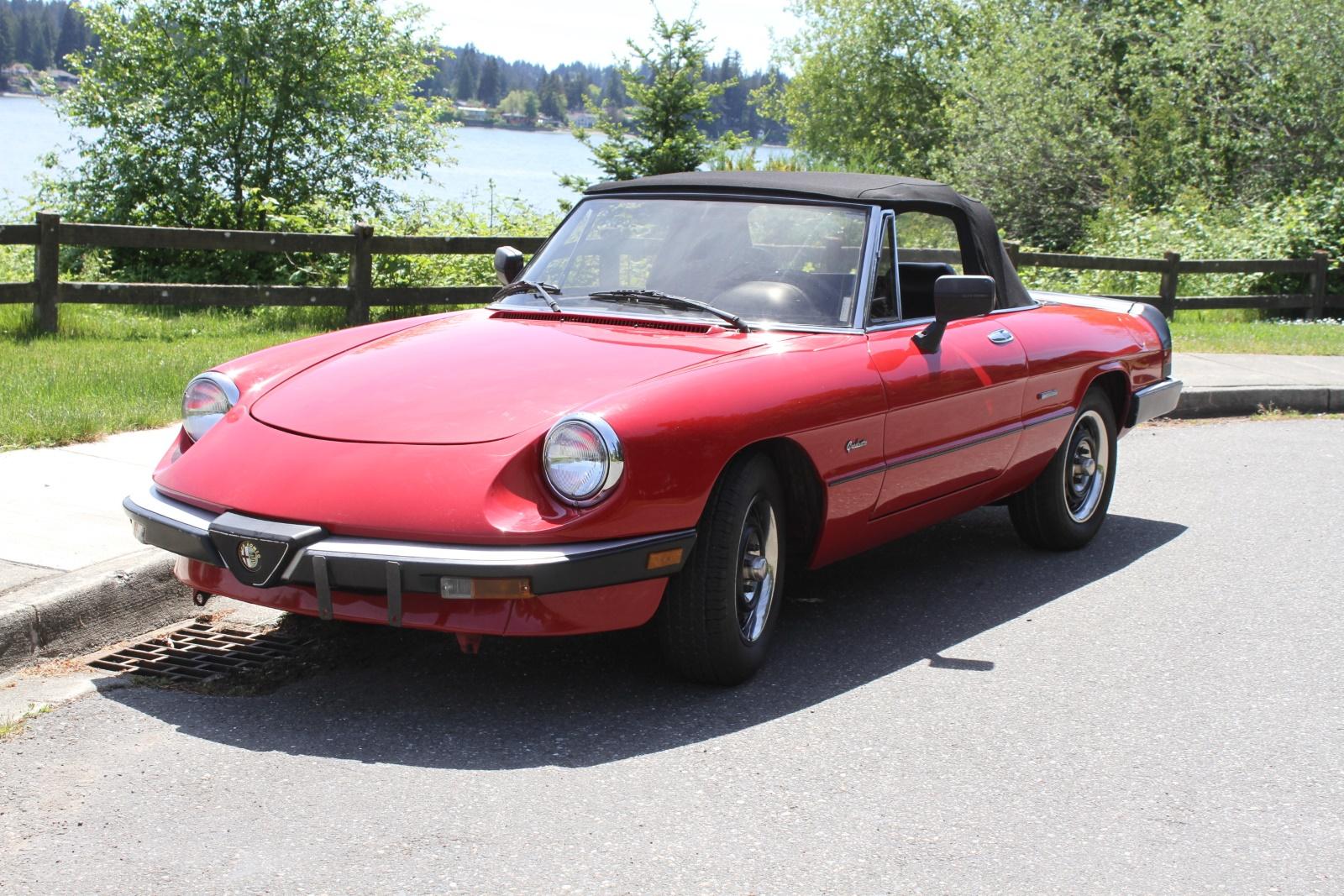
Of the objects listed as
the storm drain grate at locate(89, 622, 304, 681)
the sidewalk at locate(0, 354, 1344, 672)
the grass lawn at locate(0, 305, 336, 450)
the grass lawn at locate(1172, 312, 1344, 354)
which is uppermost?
the grass lawn at locate(1172, 312, 1344, 354)

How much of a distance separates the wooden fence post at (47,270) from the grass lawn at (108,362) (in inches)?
5.0

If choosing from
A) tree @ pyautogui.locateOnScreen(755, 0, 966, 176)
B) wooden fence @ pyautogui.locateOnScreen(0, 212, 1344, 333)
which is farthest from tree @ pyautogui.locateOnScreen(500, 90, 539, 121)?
wooden fence @ pyautogui.locateOnScreen(0, 212, 1344, 333)

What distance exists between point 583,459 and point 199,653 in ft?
5.13

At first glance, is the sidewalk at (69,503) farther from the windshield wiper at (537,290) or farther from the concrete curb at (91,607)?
the windshield wiper at (537,290)

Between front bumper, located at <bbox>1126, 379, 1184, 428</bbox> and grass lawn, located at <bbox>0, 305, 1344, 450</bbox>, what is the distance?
486 centimetres

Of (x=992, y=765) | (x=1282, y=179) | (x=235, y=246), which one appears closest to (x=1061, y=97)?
(x=1282, y=179)

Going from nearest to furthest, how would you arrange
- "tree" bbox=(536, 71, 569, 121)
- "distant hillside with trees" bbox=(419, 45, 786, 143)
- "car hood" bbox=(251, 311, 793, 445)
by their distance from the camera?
1. "car hood" bbox=(251, 311, 793, 445)
2. "distant hillside with trees" bbox=(419, 45, 786, 143)
3. "tree" bbox=(536, 71, 569, 121)

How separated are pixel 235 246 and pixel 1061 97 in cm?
2051

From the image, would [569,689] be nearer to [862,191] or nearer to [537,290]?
[537,290]

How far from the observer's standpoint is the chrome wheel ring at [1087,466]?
20.7ft

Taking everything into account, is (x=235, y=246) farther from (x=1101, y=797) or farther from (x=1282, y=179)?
(x=1282, y=179)

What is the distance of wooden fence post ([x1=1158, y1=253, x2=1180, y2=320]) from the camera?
54.1 feet

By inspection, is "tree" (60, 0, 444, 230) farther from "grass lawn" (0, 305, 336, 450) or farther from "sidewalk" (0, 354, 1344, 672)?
"sidewalk" (0, 354, 1344, 672)

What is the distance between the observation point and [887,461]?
4.88 m
